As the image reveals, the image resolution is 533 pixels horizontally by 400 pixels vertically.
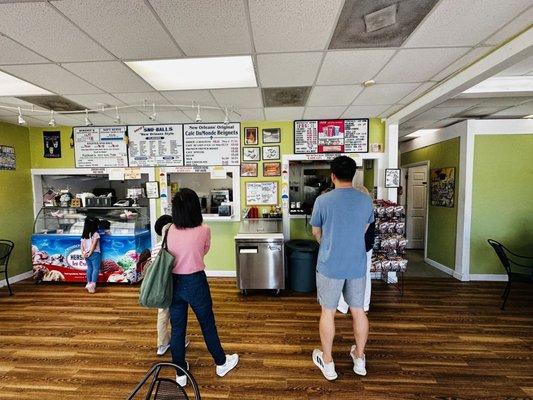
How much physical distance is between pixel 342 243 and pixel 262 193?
248 centimetres

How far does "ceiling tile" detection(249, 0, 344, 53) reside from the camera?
5.19 ft

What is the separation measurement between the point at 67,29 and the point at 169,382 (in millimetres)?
2238

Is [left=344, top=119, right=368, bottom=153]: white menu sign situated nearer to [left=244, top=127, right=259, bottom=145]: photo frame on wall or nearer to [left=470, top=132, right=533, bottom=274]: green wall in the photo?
[left=244, top=127, right=259, bottom=145]: photo frame on wall

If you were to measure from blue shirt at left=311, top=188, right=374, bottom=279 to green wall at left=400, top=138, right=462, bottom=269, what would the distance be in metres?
3.38

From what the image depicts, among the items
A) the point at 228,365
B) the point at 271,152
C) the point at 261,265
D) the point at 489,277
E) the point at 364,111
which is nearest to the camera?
the point at 228,365

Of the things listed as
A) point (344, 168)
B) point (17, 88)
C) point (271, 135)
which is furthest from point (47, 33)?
point (271, 135)

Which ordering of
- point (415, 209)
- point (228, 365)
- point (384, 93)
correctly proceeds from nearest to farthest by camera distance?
1. point (228, 365)
2. point (384, 93)
3. point (415, 209)

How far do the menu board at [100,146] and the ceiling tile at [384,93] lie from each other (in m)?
3.63

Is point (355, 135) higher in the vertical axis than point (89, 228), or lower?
higher

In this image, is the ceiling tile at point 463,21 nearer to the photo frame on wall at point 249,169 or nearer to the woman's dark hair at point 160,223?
the woman's dark hair at point 160,223

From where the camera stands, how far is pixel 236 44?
1.99m

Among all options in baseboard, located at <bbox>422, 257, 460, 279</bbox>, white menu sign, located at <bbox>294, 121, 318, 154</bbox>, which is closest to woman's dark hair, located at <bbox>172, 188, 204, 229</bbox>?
white menu sign, located at <bbox>294, 121, 318, 154</bbox>

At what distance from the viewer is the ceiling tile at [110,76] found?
2279mm

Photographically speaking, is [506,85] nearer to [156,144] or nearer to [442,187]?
[442,187]
